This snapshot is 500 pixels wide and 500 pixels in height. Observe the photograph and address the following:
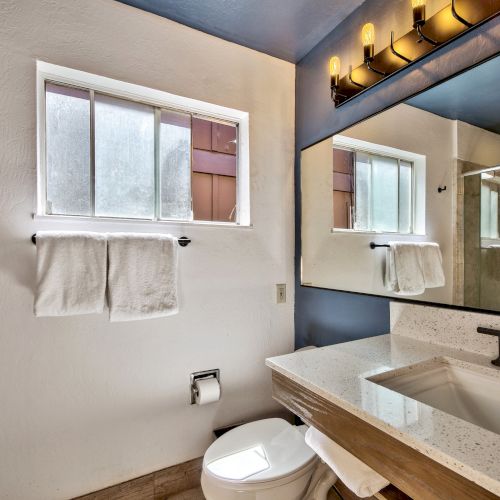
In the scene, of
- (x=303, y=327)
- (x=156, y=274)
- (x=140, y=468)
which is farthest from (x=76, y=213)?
(x=303, y=327)

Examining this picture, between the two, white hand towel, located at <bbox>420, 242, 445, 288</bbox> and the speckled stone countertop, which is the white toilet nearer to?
the speckled stone countertop

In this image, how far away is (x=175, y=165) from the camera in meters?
1.62

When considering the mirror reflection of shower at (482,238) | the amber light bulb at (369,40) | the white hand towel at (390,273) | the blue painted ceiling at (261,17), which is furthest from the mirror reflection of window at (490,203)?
the blue painted ceiling at (261,17)

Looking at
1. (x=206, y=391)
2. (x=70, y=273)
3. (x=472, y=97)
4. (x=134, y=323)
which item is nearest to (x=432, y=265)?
(x=472, y=97)

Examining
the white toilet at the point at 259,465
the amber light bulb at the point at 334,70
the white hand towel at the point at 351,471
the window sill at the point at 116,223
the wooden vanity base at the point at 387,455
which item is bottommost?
the white toilet at the point at 259,465

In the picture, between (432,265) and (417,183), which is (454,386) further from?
(417,183)

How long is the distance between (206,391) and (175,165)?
3.76 ft

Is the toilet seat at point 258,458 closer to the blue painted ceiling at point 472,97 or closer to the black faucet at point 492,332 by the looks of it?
the black faucet at point 492,332

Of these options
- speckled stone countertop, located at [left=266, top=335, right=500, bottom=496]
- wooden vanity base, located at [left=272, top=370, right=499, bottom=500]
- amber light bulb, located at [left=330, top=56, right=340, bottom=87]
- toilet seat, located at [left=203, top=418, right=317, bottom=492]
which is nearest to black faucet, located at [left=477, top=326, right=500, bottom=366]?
speckled stone countertop, located at [left=266, top=335, right=500, bottom=496]

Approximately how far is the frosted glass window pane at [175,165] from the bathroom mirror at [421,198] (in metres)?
0.72

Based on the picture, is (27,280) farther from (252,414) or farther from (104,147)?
(252,414)

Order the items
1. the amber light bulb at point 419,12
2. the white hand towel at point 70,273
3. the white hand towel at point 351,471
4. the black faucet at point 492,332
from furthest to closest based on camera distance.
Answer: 1. the white hand towel at point 70,273
2. the amber light bulb at point 419,12
3. the black faucet at point 492,332
4. the white hand towel at point 351,471

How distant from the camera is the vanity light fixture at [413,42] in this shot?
0.96m

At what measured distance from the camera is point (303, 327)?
1786 millimetres
